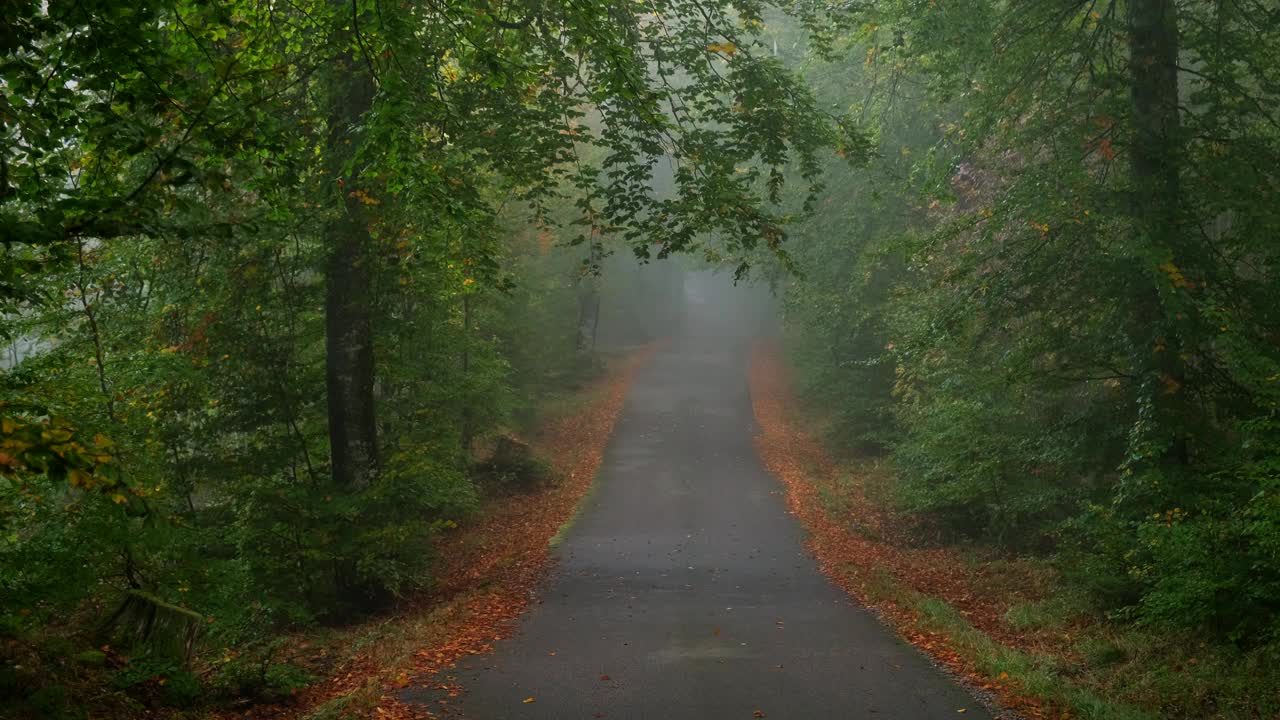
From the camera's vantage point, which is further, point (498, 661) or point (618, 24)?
point (618, 24)

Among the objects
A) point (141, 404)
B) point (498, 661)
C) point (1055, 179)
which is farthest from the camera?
point (1055, 179)

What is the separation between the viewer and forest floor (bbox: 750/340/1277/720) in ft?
23.1

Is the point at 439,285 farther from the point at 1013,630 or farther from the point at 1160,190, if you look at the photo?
the point at 1160,190

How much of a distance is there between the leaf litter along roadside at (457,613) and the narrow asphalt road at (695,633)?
32 cm

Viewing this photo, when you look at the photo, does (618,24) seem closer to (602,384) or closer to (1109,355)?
(1109,355)

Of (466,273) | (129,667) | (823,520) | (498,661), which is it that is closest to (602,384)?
(823,520)

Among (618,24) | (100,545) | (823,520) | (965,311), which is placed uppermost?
(618,24)

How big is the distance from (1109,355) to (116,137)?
388 inches

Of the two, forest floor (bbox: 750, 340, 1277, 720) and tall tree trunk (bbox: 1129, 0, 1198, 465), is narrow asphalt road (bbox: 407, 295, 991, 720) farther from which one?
tall tree trunk (bbox: 1129, 0, 1198, 465)

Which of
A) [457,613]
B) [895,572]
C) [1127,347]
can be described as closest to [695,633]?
[457,613]

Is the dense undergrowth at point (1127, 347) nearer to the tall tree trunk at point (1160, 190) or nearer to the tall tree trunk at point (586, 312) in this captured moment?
the tall tree trunk at point (1160, 190)

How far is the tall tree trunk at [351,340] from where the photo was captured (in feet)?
34.2

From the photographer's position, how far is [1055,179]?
10586mm

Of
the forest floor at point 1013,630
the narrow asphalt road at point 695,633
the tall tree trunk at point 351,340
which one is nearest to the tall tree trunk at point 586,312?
the narrow asphalt road at point 695,633
